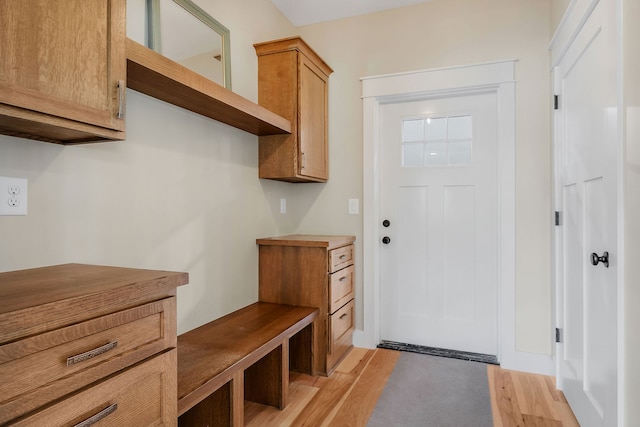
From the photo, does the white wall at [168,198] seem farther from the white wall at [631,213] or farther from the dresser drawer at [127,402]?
the white wall at [631,213]

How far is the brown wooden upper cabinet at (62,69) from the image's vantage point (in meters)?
0.91

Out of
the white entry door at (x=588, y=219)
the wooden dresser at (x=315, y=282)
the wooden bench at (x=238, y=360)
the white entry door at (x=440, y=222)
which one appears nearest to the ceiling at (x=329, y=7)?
the white entry door at (x=440, y=222)

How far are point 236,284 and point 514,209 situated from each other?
6.42 ft

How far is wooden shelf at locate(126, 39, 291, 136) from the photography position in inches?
53.7

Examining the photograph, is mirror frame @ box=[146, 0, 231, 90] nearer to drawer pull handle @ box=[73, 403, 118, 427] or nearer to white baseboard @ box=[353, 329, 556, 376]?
drawer pull handle @ box=[73, 403, 118, 427]

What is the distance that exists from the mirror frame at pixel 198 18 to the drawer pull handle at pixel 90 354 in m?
1.36

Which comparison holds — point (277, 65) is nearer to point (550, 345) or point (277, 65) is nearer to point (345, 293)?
point (345, 293)

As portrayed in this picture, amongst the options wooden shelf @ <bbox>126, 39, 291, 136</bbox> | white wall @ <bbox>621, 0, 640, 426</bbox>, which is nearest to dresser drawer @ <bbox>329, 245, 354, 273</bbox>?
wooden shelf @ <bbox>126, 39, 291, 136</bbox>

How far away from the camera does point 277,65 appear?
251 cm

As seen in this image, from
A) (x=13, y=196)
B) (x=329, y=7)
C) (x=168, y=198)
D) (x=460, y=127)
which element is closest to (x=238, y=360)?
(x=168, y=198)

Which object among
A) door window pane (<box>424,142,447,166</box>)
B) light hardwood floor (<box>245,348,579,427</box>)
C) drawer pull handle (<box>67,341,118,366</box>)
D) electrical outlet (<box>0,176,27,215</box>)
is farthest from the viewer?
door window pane (<box>424,142,447,166</box>)

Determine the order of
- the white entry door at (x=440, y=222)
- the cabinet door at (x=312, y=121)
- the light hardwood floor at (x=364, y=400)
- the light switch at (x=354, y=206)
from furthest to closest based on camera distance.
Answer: the light switch at (x=354, y=206) < the white entry door at (x=440, y=222) < the cabinet door at (x=312, y=121) < the light hardwood floor at (x=364, y=400)

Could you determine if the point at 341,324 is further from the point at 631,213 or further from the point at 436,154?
the point at 631,213

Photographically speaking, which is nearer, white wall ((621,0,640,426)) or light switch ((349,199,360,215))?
white wall ((621,0,640,426))
